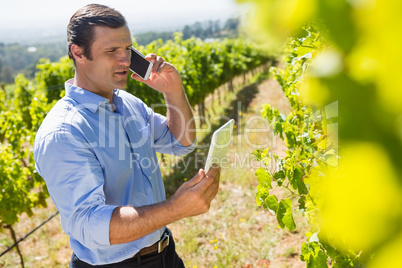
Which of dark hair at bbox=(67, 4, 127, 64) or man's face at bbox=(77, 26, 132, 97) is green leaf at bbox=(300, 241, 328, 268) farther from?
dark hair at bbox=(67, 4, 127, 64)

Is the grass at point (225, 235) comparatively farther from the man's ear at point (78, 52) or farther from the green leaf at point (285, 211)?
the man's ear at point (78, 52)

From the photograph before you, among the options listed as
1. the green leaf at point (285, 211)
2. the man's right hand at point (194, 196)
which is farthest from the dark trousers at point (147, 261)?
the green leaf at point (285, 211)

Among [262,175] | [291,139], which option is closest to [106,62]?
[262,175]

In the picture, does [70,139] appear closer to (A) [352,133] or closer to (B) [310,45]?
(B) [310,45]

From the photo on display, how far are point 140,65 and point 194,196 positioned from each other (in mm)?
1093

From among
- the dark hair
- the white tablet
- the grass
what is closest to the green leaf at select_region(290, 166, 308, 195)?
the white tablet

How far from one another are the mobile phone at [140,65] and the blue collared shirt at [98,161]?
177 mm

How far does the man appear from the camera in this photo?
1.36m

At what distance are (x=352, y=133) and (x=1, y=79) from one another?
77.5m

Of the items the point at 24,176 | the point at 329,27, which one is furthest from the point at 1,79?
the point at 329,27

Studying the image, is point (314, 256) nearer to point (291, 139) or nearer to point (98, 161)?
point (291, 139)

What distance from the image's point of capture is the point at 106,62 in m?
1.83

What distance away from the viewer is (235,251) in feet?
13.1
